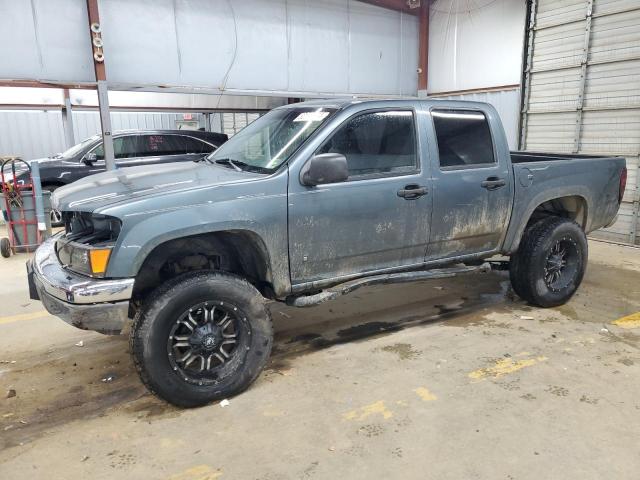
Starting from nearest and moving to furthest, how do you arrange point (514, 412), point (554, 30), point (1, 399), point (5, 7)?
1. point (514, 412)
2. point (1, 399)
3. point (5, 7)
4. point (554, 30)

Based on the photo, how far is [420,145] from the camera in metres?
3.79

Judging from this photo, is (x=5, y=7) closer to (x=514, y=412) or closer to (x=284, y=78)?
(x=284, y=78)

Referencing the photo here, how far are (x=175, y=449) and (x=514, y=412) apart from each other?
6.62 feet

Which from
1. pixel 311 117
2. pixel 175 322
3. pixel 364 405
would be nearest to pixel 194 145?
pixel 311 117

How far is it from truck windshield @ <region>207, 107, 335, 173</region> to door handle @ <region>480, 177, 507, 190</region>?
1457 mm

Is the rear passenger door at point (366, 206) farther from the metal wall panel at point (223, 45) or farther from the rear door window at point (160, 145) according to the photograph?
the rear door window at point (160, 145)

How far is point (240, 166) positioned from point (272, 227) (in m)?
0.67

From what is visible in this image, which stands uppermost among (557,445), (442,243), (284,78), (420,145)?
(284,78)

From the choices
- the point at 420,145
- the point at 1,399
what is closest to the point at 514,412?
the point at 420,145

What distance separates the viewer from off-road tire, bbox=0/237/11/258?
6.89m

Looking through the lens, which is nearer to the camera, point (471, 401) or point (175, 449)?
point (175, 449)

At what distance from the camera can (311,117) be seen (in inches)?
143

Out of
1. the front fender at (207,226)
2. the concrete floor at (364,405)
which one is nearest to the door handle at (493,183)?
the concrete floor at (364,405)

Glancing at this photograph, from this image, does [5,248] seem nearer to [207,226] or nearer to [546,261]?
[207,226]
